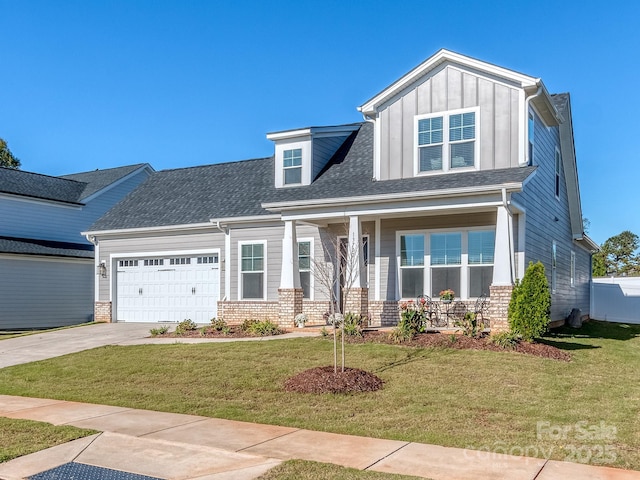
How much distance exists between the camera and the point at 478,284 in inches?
611

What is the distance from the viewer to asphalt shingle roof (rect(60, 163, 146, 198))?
1094 inches

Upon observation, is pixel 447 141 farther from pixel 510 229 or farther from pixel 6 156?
pixel 6 156

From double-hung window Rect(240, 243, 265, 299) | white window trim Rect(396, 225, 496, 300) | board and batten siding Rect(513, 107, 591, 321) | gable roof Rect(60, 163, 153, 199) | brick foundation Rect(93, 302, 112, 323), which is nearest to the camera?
Answer: white window trim Rect(396, 225, 496, 300)

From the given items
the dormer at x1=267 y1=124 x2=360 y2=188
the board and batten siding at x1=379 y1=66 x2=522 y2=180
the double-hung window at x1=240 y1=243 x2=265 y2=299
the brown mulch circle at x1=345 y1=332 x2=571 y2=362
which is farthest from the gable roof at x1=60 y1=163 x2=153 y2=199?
the brown mulch circle at x1=345 y1=332 x2=571 y2=362

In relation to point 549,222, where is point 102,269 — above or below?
below

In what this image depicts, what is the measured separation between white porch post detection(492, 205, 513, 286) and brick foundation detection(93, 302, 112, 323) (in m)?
14.4

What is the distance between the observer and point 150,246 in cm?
2130

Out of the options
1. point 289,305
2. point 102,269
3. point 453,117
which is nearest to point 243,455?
point 289,305

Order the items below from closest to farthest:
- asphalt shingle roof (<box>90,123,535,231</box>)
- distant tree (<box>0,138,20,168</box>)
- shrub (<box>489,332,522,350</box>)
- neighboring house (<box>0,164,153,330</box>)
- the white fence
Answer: shrub (<box>489,332,522,350</box>) → asphalt shingle roof (<box>90,123,535,231</box>) → neighboring house (<box>0,164,153,330</box>) → the white fence → distant tree (<box>0,138,20,168</box>)

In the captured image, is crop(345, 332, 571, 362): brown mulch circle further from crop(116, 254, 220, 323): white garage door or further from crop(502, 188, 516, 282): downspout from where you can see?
crop(116, 254, 220, 323): white garage door

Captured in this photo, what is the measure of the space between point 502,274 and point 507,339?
6.66 feet

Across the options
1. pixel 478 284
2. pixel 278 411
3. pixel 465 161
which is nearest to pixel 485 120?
pixel 465 161

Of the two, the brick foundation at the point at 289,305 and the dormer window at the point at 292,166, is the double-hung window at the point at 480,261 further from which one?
the dormer window at the point at 292,166

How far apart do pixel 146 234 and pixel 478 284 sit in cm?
1179
